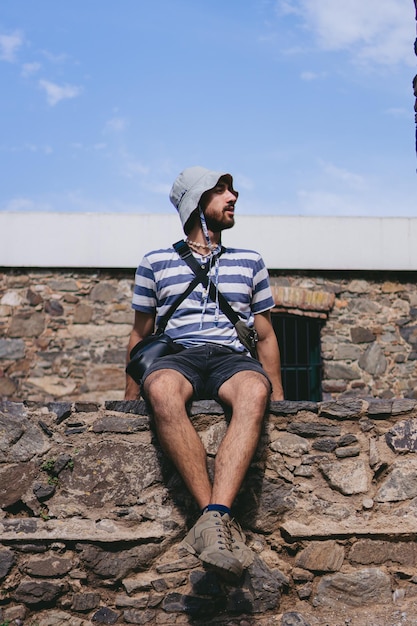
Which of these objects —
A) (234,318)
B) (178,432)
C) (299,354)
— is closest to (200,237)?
(234,318)

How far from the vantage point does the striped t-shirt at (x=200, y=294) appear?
9.64 ft

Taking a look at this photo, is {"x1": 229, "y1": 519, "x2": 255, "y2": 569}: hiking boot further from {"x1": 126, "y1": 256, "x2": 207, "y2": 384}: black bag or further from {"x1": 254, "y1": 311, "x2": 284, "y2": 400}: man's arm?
{"x1": 254, "y1": 311, "x2": 284, "y2": 400}: man's arm

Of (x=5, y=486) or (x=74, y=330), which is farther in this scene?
(x=74, y=330)

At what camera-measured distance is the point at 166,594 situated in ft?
8.55

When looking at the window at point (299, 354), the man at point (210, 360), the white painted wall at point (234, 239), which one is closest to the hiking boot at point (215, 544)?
the man at point (210, 360)

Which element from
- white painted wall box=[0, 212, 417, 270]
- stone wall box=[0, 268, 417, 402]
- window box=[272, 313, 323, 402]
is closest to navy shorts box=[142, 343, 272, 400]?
stone wall box=[0, 268, 417, 402]

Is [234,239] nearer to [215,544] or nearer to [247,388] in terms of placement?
[247,388]

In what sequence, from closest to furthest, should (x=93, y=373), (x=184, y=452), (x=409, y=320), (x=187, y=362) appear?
(x=184, y=452) < (x=187, y=362) < (x=93, y=373) < (x=409, y=320)

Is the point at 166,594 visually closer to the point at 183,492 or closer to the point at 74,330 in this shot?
the point at 183,492

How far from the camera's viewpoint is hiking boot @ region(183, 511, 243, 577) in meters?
2.11

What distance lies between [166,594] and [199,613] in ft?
0.49

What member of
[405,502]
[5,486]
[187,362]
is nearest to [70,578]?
[5,486]

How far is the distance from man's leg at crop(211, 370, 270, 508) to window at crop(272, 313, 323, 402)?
444 centimetres

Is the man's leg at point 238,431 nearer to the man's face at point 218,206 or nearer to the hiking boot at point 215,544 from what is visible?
the hiking boot at point 215,544
